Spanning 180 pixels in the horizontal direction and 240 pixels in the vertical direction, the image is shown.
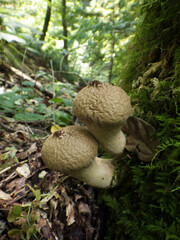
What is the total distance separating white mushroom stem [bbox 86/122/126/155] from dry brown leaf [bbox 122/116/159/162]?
0.11 meters

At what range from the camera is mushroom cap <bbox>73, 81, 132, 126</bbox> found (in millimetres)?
1118

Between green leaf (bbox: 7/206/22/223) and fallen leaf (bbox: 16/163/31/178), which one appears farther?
fallen leaf (bbox: 16/163/31/178)

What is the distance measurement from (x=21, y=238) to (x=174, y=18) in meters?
2.13

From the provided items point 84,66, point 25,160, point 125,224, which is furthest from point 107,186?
point 84,66

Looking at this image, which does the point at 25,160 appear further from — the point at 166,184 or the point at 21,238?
the point at 166,184

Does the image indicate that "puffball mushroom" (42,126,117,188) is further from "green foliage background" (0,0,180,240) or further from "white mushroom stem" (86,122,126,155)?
"green foliage background" (0,0,180,240)

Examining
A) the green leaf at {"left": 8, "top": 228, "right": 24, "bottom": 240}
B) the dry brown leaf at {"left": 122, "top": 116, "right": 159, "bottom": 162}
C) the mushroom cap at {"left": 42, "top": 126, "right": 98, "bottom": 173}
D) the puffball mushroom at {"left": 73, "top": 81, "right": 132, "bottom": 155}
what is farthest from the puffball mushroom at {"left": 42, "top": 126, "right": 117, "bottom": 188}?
the green leaf at {"left": 8, "top": 228, "right": 24, "bottom": 240}

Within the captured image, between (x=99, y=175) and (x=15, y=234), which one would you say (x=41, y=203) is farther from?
(x=99, y=175)

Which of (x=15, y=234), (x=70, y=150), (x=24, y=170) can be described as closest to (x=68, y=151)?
(x=70, y=150)

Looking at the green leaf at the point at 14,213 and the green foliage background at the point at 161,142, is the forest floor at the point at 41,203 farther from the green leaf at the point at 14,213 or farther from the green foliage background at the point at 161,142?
the green foliage background at the point at 161,142

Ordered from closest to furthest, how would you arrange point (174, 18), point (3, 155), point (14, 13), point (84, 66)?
point (174, 18) → point (3, 155) → point (14, 13) → point (84, 66)

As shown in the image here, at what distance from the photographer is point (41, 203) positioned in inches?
56.9

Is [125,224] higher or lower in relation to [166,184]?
lower

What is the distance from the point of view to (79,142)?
1.21 meters
